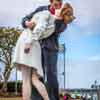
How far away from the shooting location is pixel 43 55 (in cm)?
545

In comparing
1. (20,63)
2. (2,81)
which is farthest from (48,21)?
(2,81)

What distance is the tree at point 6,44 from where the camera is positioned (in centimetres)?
3847

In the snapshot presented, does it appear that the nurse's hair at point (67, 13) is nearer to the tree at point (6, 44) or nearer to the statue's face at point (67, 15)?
the statue's face at point (67, 15)

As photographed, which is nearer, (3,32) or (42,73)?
(42,73)

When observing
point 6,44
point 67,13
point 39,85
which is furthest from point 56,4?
point 6,44

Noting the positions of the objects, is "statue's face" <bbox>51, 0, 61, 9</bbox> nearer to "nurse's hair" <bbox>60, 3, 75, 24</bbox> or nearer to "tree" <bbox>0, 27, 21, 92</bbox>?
"nurse's hair" <bbox>60, 3, 75, 24</bbox>

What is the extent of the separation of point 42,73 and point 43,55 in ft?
0.71

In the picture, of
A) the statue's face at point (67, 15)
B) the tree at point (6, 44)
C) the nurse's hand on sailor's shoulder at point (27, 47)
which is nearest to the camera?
the nurse's hand on sailor's shoulder at point (27, 47)

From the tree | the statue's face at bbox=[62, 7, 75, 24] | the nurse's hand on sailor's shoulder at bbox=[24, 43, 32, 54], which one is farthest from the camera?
the tree

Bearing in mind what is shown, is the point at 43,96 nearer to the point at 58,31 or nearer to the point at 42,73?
the point at 42,73

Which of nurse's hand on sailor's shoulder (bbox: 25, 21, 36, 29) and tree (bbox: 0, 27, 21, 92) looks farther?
tree (bbox: 0, 27, 21, 92)

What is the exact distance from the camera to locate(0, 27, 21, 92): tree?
38.5 meters

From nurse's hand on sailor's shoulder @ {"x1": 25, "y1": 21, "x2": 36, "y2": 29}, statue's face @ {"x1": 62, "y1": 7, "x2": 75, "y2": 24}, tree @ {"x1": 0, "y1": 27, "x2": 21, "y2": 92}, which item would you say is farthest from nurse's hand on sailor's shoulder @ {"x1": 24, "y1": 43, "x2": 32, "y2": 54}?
tree @ {"x1": 0, "y1": 27, "x2": 21, "y2": 92}

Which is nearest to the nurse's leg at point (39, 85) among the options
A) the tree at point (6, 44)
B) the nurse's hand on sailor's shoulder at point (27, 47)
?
the nurse's hand on sailor's shoulder at point (27, 47)
